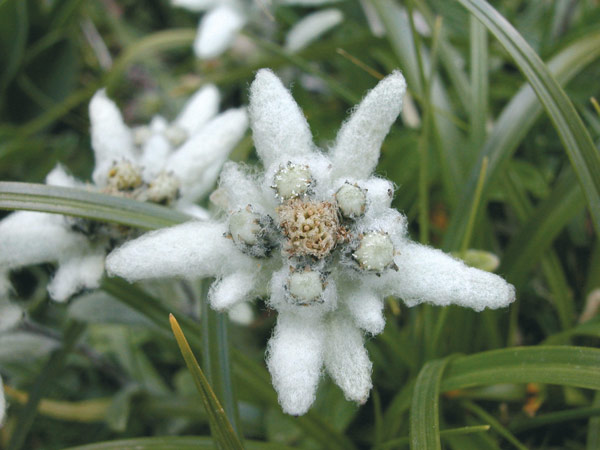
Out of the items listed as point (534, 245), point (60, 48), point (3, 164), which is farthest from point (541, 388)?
point (60, 48)

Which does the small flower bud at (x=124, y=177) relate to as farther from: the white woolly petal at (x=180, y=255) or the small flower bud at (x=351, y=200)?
the small flower bud at (x=351, y=200)

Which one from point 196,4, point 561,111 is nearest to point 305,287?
point 561,111

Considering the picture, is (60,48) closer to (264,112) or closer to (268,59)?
(268,59)

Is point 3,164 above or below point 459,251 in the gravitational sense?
above

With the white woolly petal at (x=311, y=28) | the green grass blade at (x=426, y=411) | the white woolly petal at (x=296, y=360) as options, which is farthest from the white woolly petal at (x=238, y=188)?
the white woolly petal at (x=311, y=28)

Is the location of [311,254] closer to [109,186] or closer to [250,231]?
[250,231]
